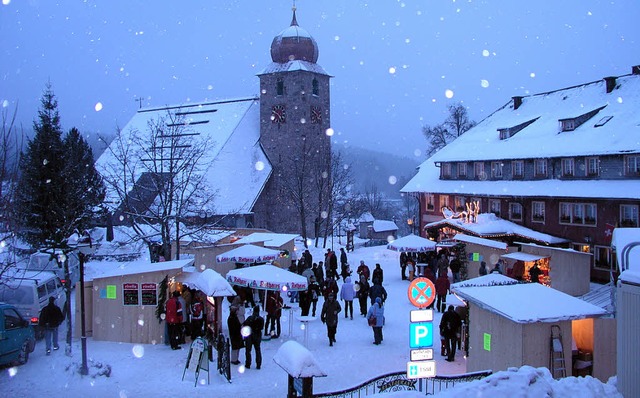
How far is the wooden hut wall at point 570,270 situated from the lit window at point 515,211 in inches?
363

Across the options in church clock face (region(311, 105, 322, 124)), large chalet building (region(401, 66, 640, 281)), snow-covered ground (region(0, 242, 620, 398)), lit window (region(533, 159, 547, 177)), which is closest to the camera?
snow-covered ground (region(0, 242, 620, 398))

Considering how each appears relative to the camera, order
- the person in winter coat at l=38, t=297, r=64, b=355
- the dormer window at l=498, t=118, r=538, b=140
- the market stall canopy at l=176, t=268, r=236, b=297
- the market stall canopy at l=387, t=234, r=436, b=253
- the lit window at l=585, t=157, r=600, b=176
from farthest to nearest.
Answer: the dormer window at l=498, t=118, r=538, b=140 < the lit window at l=585, t=157, r=600, b=176 < the market stall canopy at l=387, t=234, r=436, b=253 < the person in winter coat at l=38, t=297, r=64, b=355 < the market stall canopy at l=176, t=268, r=236, b=297

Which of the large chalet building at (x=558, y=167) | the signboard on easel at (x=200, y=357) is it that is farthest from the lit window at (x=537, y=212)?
the signboard on easel at (x=200, y=357)

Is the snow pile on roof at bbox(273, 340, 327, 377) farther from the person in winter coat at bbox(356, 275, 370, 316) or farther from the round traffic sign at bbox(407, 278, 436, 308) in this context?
the person in winter coat at bbox(356, 275, 370, 316)

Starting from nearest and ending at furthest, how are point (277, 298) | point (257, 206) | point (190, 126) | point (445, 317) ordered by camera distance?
point (445, 317) < point (277, 298) < point (257, 206) < point (190, 126)

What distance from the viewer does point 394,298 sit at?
74.1 feet

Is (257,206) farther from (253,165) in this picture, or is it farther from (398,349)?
(398,349)

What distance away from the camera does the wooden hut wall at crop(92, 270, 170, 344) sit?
1617 cm

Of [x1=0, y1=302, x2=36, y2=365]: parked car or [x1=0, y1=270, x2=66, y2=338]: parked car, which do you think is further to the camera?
[x1=0, y1=270, x2=66, y2=338]: parked car

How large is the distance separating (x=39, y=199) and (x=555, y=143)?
2591 cm

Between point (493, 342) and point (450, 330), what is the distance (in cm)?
228

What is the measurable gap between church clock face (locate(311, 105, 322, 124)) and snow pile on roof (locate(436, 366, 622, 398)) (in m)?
47.0

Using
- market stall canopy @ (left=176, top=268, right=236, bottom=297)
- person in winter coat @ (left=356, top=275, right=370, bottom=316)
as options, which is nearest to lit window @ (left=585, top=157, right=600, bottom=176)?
person in winter coat @ (left=356, top=275, right=370, bottom=316)

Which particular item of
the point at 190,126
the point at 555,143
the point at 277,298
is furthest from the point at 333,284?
the point at 190,126
